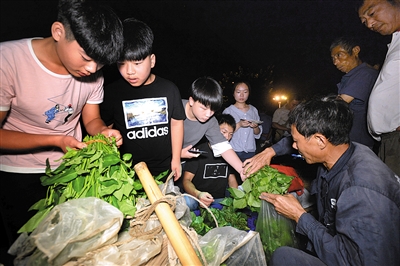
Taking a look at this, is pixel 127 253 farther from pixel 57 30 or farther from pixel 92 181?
pixel 57 30

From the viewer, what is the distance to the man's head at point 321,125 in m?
1.85

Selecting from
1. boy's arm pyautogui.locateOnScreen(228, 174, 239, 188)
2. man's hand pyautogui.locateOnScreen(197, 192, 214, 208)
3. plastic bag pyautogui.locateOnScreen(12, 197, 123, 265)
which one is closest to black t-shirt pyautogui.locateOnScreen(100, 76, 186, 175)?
man's hand pyautogui.locateOnScreen(197, 192, 214, 208)

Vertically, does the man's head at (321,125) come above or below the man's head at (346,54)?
below

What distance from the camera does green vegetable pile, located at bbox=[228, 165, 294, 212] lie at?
221 centimetres

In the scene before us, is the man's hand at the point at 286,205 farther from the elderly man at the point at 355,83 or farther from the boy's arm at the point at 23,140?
the elderly man at the point at 355,83

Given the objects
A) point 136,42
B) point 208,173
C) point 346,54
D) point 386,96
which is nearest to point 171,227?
point 136,42

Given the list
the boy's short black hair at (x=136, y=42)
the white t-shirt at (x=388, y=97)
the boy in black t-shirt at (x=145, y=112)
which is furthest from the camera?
the white t-shirt at (x=388, y=97)

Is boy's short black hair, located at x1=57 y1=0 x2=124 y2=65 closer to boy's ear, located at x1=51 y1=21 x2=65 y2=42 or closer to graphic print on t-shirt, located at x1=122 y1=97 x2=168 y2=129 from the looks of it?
boy's ear, located at x1=51 y1=21 x2=65 y2=42

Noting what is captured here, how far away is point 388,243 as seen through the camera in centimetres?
144

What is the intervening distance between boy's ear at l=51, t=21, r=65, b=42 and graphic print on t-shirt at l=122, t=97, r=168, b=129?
1.02 m

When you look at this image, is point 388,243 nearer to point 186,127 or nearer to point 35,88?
point 186,127

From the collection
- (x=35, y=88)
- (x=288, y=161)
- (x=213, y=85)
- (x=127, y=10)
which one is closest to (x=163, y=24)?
(x=127, y=10)

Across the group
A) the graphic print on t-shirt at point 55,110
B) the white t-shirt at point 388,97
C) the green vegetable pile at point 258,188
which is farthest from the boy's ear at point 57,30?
the white t-shirt at point 388,97

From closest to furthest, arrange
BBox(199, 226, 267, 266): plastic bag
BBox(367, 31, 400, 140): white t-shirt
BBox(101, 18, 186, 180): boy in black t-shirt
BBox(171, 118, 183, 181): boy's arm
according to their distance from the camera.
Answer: BBox(199, 226, 267, 266): plastic bag, BBox(101, 18, 186, 180): boy in black t-shirt, BBox(367, 31, 400, 140): white t-shirt, BBox(171, 118, 183, 181): boy's arm
